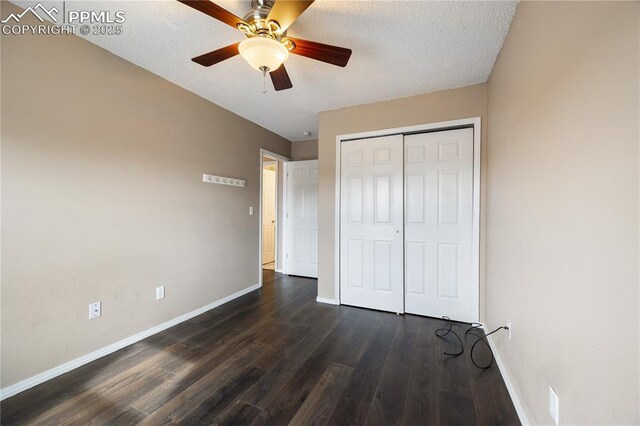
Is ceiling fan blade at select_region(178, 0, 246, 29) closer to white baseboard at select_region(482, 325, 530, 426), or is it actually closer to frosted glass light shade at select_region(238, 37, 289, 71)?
frosted glass light shade at select_region(238, 37, 289, 71)

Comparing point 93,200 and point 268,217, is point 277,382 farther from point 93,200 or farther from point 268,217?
point 268,217

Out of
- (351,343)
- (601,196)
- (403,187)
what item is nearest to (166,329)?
(351,343)

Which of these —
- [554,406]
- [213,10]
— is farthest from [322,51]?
[554,406]

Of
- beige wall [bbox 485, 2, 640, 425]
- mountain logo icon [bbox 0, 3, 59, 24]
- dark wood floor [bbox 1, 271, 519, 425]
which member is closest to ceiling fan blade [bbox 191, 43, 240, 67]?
mountain logo icon [bbox 0, 3, 59, 24]

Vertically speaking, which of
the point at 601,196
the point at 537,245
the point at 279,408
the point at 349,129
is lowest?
the point at 279,408

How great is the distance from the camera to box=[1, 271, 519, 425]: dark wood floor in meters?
1.41

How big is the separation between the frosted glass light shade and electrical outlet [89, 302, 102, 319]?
2154mm

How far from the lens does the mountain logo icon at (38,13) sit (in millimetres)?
1521

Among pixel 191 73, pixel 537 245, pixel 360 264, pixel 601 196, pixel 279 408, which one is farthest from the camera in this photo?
pixel 360 264

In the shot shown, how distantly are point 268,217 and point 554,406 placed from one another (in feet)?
16.2

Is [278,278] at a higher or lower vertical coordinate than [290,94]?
lower

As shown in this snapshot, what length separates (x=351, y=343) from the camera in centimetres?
220

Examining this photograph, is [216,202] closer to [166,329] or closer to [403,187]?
[166,329]

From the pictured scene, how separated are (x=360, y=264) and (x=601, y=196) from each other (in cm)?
237
